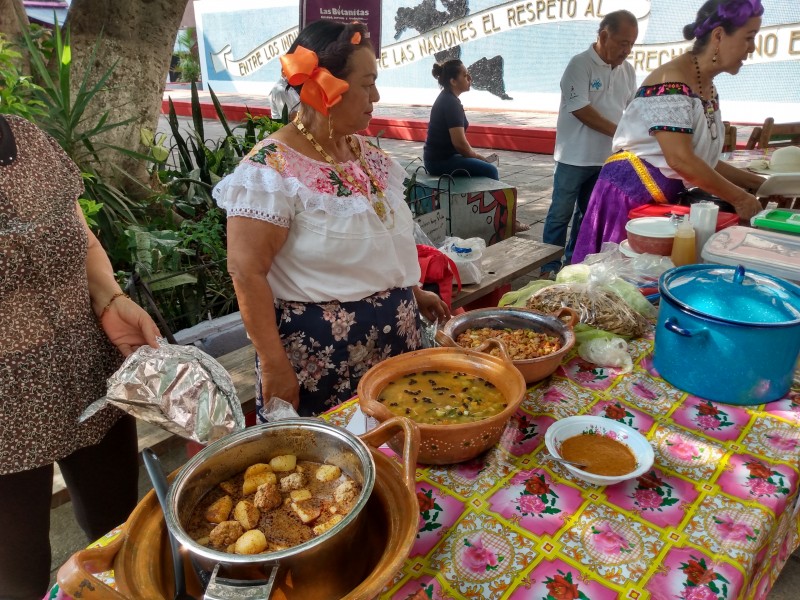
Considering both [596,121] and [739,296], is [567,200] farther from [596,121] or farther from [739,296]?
[739,296]

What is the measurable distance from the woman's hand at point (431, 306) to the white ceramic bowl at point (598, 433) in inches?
34.7

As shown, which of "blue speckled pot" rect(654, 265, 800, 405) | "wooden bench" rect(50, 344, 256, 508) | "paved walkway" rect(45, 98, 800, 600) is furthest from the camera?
"paved walkway" rect(45, 98, 800, 600)

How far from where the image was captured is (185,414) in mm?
1145

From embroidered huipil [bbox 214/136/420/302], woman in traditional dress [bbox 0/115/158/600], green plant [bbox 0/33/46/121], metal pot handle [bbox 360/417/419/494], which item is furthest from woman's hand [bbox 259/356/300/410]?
green plant [bbox 0/33/46/121]

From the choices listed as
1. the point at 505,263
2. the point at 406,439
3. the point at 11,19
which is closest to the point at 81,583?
the point at 406,439

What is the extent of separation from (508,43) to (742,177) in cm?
1054

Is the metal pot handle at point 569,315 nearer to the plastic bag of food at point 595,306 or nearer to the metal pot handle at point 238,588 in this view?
the plastic bag of food at point 595,306

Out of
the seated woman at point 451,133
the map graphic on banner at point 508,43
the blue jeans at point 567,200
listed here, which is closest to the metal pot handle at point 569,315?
the blue jeans at point 567,200

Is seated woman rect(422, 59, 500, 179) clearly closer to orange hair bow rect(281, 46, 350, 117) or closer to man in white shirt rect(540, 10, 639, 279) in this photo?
man in white shirt rect(540, 10, 639, 279)

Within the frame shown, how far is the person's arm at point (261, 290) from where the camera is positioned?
5.21 ft

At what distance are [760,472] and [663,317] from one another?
452 mm

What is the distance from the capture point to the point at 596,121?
4363 millimetres

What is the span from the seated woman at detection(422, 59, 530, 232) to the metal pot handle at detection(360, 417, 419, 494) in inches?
188

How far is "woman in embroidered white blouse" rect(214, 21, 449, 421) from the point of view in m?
1.60
